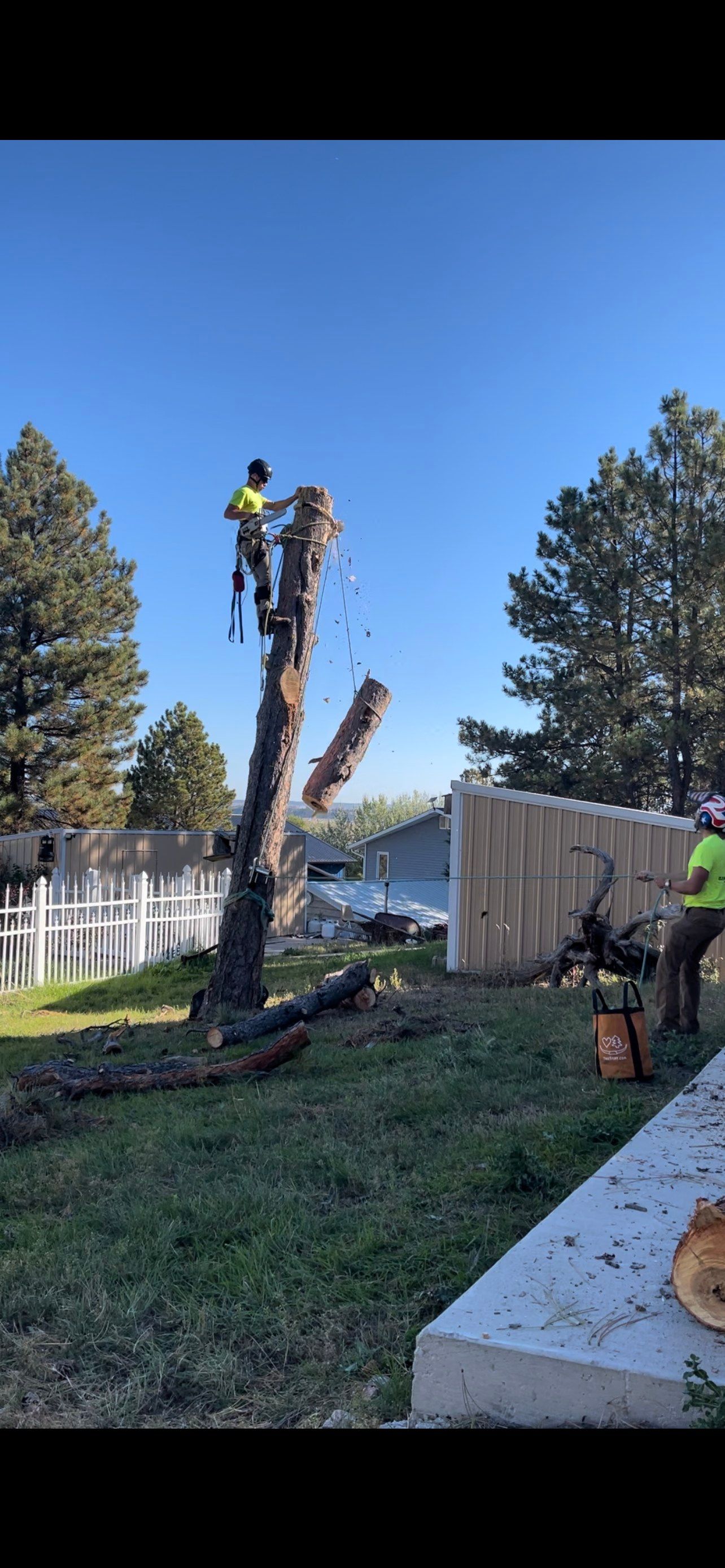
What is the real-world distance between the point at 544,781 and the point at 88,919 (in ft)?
39.7

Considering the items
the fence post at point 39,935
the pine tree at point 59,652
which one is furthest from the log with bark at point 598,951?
the pine tree at point 59,652

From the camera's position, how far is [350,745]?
29.2 ft

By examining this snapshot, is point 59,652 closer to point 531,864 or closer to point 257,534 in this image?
point 531,864

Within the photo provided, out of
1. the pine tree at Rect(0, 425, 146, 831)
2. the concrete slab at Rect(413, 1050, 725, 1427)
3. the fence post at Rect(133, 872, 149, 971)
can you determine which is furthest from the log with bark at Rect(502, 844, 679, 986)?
the pine tree at Rect(0, 425, 146, 831)

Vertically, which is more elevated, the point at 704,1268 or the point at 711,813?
the point at 711,813

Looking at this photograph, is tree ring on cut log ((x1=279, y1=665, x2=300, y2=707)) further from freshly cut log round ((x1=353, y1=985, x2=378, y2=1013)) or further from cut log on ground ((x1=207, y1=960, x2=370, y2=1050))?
freshly cut log round ((x1=353, y1=985, x2=378, y2=1013))

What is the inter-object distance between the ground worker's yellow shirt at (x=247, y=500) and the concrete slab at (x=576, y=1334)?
704cm

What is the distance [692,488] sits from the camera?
2273cm

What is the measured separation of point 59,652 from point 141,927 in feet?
56.1

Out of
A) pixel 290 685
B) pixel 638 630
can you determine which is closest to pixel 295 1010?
pixel 290 685

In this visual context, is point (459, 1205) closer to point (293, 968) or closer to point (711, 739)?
point (293, 968)

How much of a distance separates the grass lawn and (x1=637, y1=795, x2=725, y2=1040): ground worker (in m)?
0.28

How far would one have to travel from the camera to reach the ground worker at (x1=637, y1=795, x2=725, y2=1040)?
6.69m
